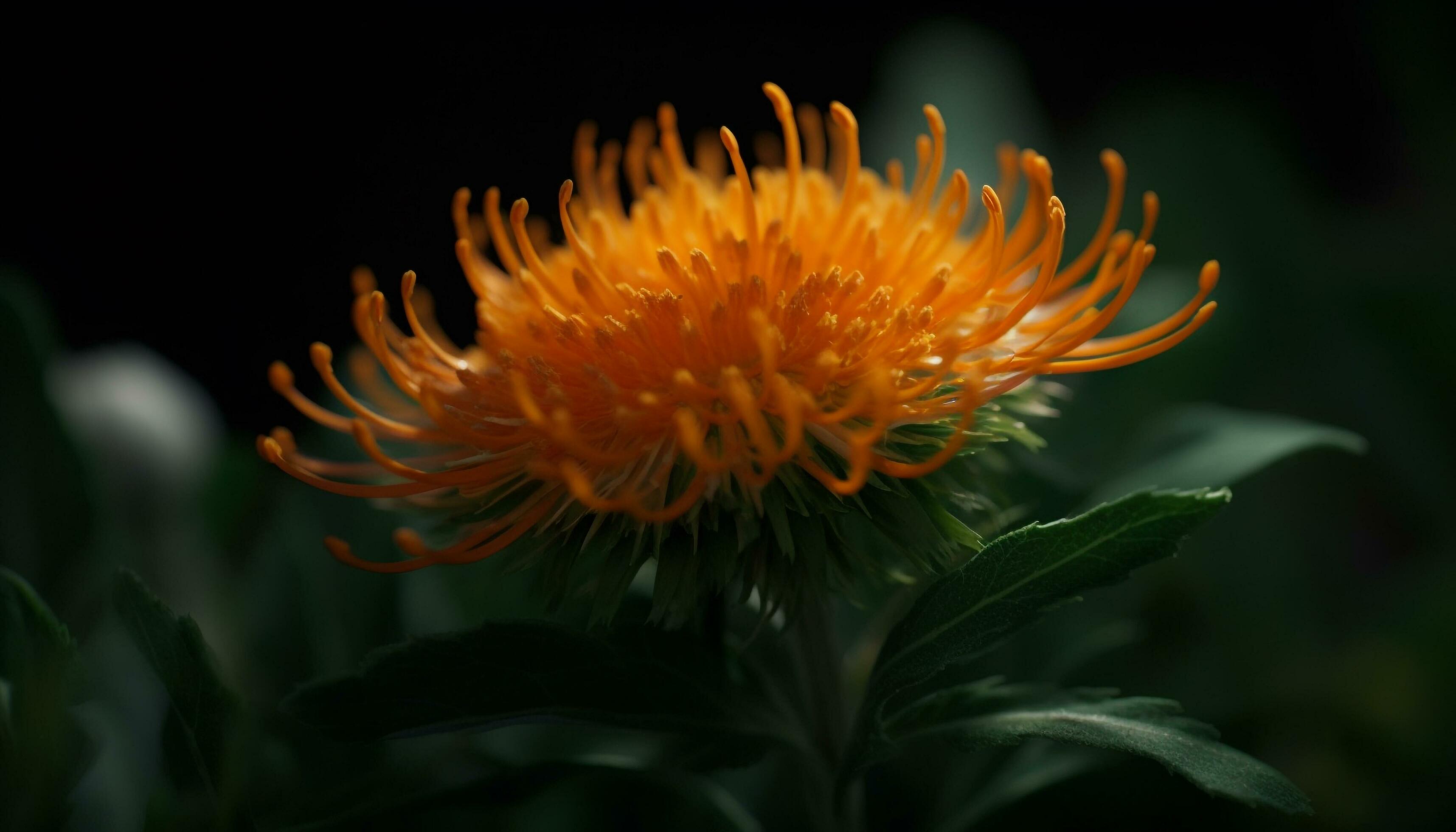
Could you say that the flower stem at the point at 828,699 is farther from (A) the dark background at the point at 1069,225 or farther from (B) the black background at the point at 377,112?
(B) the black background at the point at 377,112

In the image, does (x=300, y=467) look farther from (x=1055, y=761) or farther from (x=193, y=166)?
(x=193, y=166)

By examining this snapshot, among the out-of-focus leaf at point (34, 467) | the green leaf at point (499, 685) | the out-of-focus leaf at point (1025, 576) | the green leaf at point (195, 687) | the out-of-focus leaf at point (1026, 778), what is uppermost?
the out-of-focus leaf at point (34, 467)

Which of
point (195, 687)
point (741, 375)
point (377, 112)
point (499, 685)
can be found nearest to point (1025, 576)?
point (741, 375)

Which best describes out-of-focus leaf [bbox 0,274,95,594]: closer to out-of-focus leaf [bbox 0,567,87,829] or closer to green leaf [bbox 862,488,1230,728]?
out-of-focus leaf [bbox 0,567,87,829]

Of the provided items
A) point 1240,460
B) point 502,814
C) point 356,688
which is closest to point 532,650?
point 356,688

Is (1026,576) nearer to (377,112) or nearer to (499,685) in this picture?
(499,685)

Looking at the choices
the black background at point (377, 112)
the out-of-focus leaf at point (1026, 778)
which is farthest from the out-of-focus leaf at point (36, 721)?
the black background at point (377, 112)
